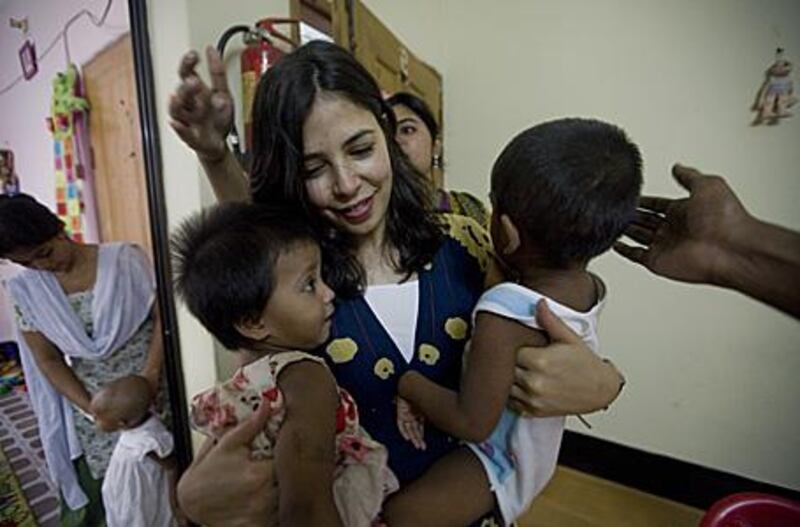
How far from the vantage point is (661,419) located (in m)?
2.21

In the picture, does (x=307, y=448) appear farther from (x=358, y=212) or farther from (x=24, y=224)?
(x=24, y=224)

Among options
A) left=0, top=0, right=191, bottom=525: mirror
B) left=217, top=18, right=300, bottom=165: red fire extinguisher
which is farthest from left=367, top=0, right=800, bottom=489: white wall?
left=0, top=0, right=191, bottom=525: mirror

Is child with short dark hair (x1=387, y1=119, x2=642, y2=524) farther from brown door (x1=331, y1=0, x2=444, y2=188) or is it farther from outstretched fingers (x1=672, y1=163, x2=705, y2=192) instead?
brown door (x1=331, y1=0, x2=444, y2=188)

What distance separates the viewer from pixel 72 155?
104 cm

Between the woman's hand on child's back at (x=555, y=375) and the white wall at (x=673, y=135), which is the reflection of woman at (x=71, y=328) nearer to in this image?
the woman's hand on child's back at (x=555, y=375)

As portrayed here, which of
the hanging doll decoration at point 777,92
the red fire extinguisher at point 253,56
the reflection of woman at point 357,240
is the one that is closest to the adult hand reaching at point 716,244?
the reflection of woman at point 357,240

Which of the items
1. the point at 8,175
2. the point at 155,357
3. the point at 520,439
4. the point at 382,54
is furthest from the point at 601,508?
the point at 8,175

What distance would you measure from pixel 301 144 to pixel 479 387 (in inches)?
19.7

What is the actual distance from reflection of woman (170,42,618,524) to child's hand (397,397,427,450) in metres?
0.01

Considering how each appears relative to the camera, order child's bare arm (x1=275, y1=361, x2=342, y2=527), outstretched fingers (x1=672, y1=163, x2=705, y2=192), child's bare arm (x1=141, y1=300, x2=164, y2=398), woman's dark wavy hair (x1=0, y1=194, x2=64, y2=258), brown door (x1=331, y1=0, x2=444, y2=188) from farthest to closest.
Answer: brown door (x1=331, y1=0, x2=444, y2=188)
child's bare arm (x1=141, y1=300, x2=164, y2=398)
woman's dark wavy hair (x1=0, y1=194, x2=64, y2=258)
outstretched fingers (x1=672, y1=163, x2=705, y2=192)
child's bare arm (x1=275, y1=361, x2=342, y2=527)

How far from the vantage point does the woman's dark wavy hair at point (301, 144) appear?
2.35 ft

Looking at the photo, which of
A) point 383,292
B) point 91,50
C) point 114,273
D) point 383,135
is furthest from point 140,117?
point 383,292

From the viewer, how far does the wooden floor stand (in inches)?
79.0

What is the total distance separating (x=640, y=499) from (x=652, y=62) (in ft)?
6.96
